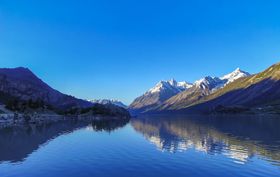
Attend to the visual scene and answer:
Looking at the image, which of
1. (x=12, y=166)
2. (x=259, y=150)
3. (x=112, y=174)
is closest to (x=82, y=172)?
(x=112, y=174)

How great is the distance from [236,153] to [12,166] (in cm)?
4273

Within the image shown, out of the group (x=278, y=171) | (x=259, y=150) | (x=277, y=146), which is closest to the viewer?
(x=278, y=171)

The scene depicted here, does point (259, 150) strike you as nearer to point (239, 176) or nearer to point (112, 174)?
point (239, 176)

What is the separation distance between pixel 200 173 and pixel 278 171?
38.7ft

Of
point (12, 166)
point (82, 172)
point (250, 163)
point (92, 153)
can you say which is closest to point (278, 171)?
point (250, 163)

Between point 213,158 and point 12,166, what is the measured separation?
35.4 m

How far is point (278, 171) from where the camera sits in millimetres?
47688

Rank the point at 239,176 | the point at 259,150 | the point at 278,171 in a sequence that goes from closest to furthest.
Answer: the point at 239,176
the point at 278,171
the point at 259,150

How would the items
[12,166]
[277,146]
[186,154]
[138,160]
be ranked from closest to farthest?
[12,166] < [138,160] < [186,154] < [277,146]

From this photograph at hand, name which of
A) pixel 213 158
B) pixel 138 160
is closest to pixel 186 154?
pixel 213 158

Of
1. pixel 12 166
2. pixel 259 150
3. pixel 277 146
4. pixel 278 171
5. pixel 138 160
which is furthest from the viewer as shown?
pixel 277 146

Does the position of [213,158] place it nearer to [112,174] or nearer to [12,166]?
[112,174]

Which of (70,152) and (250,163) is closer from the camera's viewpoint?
(250,163)

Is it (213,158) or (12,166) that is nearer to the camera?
(12,166)
